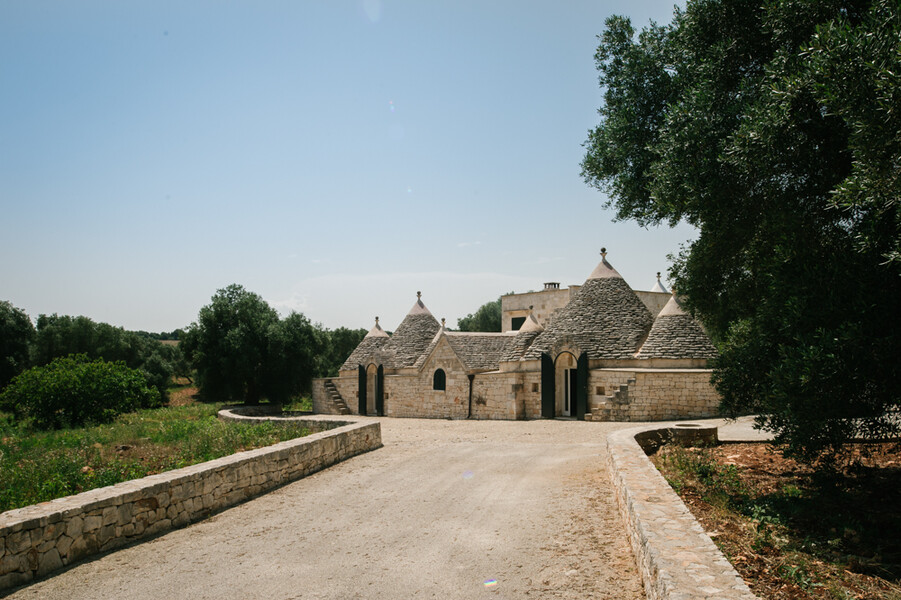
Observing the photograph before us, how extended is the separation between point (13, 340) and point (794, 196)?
129 feet

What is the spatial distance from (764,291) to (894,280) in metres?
2.46

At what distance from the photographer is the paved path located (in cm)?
466

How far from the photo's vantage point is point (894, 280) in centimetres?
654

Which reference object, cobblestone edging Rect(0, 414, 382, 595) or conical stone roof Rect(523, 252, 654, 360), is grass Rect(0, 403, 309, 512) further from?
conical stone roof Rect(523, 252, 654, 360)

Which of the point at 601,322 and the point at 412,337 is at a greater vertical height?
the point at 601,322

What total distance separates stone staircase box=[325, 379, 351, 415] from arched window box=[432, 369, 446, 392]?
18.3 ft

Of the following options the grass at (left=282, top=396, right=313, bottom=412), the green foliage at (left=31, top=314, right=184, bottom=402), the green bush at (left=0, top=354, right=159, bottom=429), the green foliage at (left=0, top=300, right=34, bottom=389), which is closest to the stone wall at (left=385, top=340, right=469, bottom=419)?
the grass at (left=282, top=396, right=313, bottom=412)

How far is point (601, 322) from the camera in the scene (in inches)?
813

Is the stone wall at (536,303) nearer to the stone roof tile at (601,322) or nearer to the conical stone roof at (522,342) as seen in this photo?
the conical stone roof at (522,342)

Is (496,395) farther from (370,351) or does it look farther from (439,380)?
(370,351)

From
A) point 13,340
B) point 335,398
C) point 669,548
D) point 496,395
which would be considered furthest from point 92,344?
point 669,548

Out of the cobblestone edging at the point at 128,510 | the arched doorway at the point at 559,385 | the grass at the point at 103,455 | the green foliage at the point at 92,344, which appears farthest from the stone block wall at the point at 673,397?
the green foliage at the point at 92,344

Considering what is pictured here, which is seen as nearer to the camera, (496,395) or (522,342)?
(496,395)

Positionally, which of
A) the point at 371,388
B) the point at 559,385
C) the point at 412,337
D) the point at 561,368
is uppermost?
the point at 412,337
